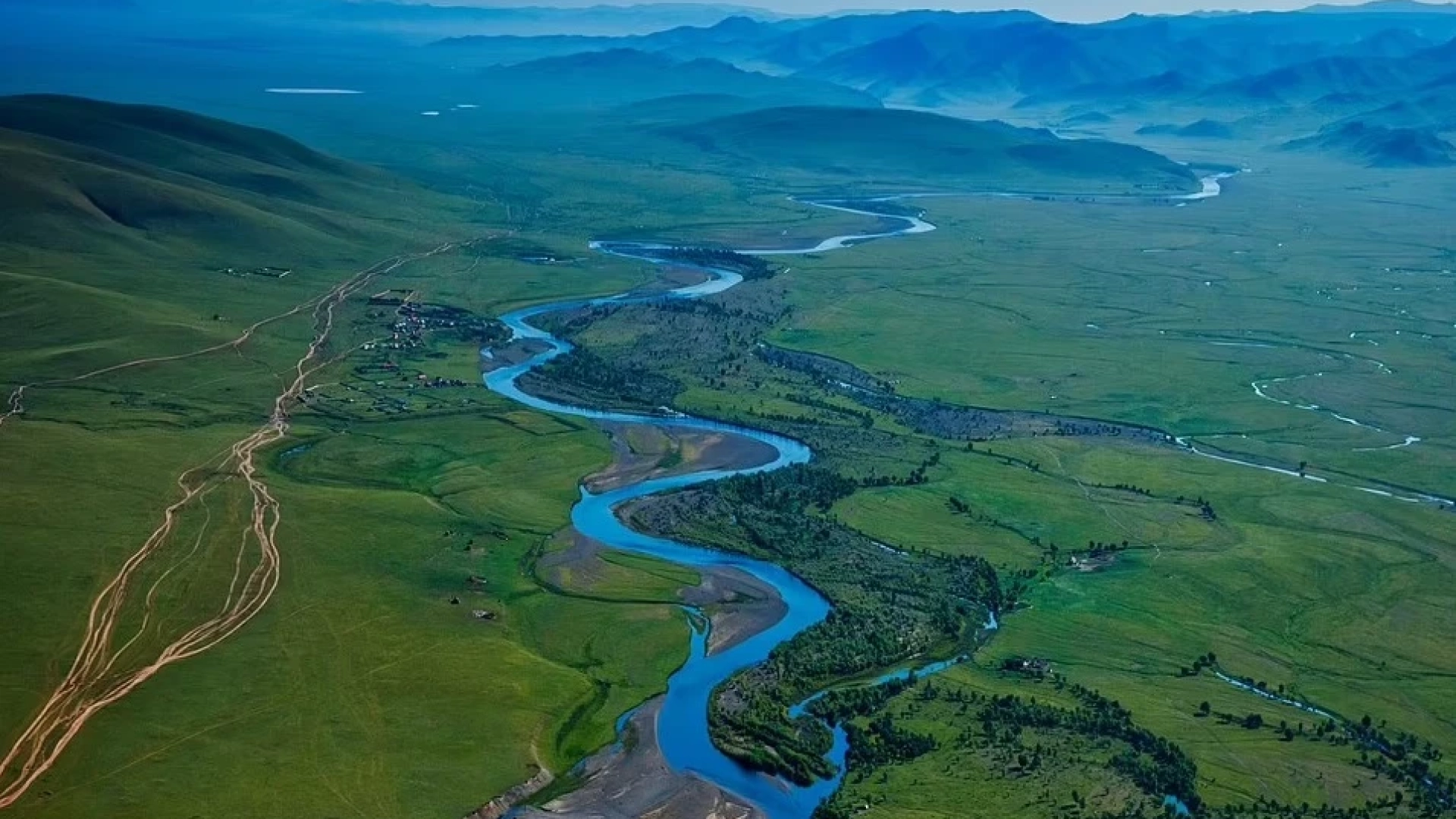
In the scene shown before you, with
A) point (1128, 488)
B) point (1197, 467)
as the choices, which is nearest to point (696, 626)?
point (1128, 488)

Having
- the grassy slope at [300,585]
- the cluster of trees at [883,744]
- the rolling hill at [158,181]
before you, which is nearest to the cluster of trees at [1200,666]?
the cluster of trees at [883,744]

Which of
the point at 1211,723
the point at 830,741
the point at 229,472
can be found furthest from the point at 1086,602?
the point at 229,472

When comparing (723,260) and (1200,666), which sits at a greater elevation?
(723,260)

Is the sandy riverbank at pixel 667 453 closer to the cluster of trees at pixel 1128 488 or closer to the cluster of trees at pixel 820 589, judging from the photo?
the cluster of trees at pixel 820 589

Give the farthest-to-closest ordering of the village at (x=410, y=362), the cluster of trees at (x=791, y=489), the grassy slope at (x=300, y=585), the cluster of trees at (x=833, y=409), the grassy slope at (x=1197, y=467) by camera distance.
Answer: the cluster of trees at (x=833, y=409)
the village at (x=410, y=362)
the cluster of trees at (x=791, y=489)
the grassy slope at (x=1197, y=467)
the grassy slope at (x=300, y=585)

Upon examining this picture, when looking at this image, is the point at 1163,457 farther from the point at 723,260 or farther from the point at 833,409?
the point at 723,260

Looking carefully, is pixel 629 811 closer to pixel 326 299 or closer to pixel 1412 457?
pixel 1412 457

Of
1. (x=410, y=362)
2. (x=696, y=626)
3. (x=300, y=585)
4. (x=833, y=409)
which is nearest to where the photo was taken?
(x=696, y=626)
